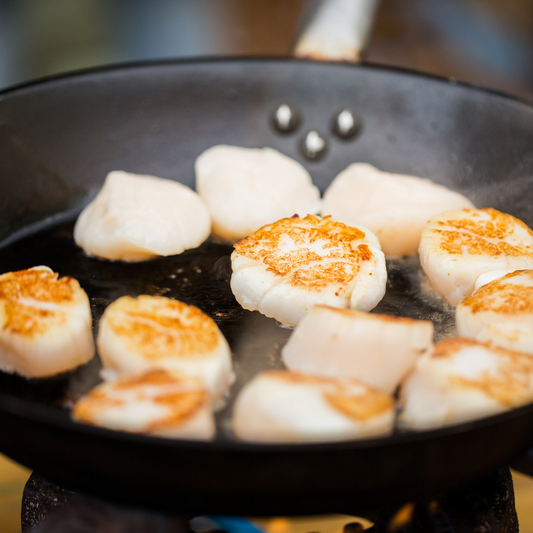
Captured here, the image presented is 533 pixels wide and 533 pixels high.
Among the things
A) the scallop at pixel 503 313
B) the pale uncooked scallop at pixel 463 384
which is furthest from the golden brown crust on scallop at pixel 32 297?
the scallop at pixel 503 313

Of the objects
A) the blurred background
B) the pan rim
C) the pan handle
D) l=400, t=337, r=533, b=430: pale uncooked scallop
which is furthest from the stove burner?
the blurred background

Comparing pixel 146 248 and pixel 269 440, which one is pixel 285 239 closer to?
pixel 146 248

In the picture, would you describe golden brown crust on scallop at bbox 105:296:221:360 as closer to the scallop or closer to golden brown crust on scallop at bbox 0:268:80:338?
golden brown crust on scallop at bbox 0:268:80:338

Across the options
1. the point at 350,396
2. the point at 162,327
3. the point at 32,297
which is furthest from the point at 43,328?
the point at 350,396

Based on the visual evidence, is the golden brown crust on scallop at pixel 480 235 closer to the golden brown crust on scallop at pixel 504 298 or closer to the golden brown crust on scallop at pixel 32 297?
the golden brown crust on scallop at pixel 504 298

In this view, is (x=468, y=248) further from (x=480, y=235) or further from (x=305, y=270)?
(x=305, y=270)

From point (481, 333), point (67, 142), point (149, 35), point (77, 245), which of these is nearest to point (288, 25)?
point (149, 35)

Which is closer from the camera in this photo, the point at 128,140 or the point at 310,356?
the point at 310,356
